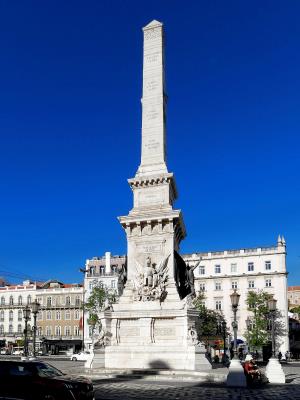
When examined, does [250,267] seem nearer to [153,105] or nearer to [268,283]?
[268,283]

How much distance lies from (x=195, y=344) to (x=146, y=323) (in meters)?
3.07

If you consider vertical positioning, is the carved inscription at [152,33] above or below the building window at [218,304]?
above

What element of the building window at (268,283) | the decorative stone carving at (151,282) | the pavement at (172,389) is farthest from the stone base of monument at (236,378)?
the building window at (268,283)

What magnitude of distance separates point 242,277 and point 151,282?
148 ft

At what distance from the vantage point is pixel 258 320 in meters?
62.6

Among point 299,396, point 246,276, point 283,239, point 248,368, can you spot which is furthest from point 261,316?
point 299,396

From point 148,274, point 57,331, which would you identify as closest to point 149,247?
point 148,274

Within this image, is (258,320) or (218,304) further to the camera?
(218,304)

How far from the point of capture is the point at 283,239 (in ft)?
230

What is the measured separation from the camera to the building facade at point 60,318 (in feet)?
271

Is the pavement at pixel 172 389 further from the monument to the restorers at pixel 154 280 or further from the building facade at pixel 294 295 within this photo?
the building facade at pixel 294 295

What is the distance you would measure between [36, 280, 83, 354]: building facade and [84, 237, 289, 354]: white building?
11818 millimetres

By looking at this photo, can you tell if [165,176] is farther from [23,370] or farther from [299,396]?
[23,370]

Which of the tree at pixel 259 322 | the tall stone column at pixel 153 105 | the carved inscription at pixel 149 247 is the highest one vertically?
the tall stone column at pixel 153 105
